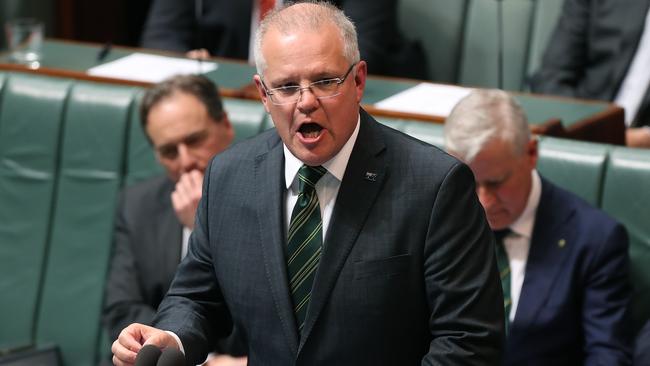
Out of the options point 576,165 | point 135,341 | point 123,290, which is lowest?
point 123,290

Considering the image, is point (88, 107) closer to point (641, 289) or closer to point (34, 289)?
point (34, 289)

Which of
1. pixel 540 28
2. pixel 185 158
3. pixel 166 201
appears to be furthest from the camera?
pixel 540 28

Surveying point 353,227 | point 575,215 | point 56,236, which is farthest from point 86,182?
point 353,227

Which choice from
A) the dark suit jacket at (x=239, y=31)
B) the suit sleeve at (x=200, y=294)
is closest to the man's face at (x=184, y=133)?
the suit sleeve at (x=200, y=294)

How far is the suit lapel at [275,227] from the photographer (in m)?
1.60

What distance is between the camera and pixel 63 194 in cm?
289

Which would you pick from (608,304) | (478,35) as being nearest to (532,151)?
(608,304)

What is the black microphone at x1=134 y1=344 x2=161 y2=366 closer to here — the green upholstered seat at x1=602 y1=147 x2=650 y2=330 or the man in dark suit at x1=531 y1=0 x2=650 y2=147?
the green upholstered seat at x1=602 y1=147 x2=650 y2=330

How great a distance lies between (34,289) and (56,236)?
15cm

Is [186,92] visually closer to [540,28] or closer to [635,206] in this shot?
[635,206]

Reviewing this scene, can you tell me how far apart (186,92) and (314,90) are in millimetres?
1139

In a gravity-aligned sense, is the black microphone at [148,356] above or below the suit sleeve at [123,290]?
above

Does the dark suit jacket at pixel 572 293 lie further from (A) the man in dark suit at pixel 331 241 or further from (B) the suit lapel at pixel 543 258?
(A) the man in dark suit at pixel 331 241

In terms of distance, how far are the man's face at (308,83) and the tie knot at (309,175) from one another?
0.05m
